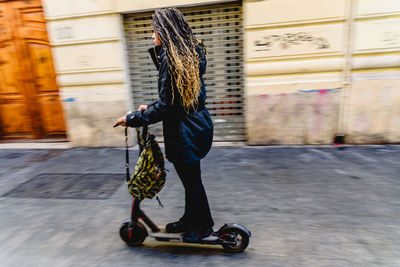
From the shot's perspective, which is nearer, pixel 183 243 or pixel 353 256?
pixel 353 256

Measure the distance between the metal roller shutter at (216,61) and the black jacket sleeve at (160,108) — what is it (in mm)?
3532

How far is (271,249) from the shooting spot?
2635 mm

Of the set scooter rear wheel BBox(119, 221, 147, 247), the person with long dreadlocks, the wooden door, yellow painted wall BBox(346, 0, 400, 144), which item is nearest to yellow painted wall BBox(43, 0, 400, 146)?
yellow painted wall BBox(346, 0, 400, 144)

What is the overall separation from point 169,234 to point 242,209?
101cm

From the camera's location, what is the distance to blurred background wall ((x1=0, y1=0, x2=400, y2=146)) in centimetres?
487

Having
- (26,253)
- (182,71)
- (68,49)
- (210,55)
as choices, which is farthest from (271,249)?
(68,49)

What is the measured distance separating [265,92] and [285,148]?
106cm

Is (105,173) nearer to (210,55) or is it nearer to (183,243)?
(183,243)

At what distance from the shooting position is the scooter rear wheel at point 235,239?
2529mm

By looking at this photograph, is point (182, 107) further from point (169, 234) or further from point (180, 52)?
point (169, 234)

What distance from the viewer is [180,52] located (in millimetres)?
2246

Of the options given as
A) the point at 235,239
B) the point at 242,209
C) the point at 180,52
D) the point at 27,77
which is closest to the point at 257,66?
the point at 242,209

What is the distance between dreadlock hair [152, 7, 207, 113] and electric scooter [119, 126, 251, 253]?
54cm

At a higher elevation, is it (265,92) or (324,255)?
(265,92)
